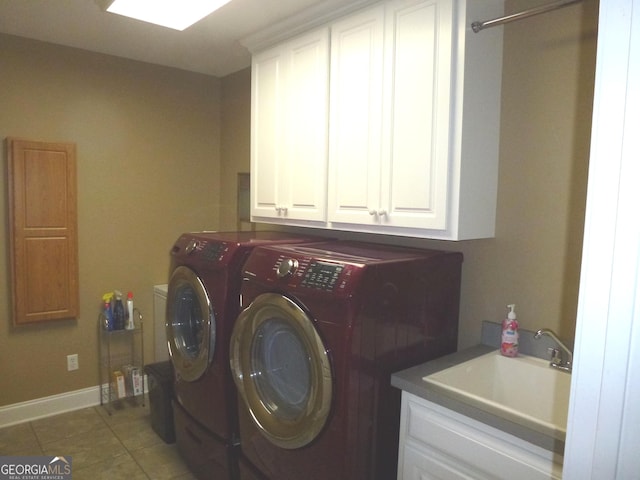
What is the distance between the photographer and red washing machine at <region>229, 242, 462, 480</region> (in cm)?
146

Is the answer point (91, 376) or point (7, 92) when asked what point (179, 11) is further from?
point (91, 376)

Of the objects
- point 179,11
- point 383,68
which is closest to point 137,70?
point 179,11

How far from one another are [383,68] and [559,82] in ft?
2.20

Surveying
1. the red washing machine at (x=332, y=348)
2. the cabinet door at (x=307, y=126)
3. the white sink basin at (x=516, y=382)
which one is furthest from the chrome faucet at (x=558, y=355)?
the cabinet door at (x=307, y=126)

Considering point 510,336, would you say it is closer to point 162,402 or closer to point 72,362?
point 162,402

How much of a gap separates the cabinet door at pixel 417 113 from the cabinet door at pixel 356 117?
57 mm

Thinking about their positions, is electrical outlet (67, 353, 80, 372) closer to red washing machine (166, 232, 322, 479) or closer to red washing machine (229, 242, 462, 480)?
red washing machine (166, 232, 322, 479)

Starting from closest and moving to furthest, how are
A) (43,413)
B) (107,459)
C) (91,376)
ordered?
(107,459) → (43,413) → (91,376)

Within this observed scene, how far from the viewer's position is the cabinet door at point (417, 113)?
1622 mm

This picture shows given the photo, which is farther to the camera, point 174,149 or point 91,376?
point 174,149

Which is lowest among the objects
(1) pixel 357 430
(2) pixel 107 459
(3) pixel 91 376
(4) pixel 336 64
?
(2) pixel 107 459

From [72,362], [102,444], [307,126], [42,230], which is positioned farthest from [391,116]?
[72,362]

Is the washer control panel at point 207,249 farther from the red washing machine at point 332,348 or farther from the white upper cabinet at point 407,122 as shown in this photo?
the white upper cabinet at point 407,122

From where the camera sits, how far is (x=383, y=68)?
182cm
